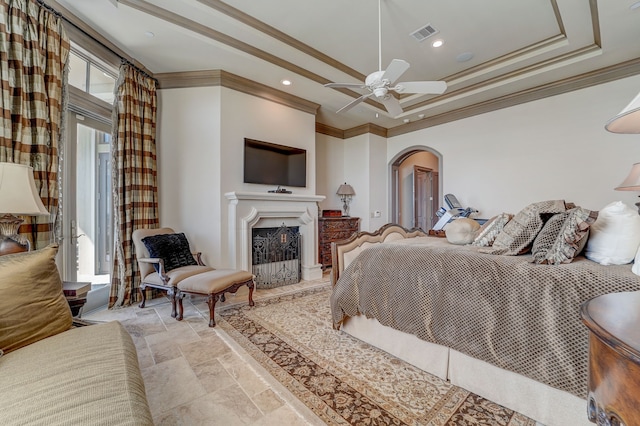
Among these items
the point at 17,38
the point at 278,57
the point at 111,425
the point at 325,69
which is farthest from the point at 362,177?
the point at 111,425

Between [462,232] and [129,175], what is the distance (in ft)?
Answer: 12.2

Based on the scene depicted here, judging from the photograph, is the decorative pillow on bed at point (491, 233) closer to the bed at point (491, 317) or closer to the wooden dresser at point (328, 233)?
the bed at point (491, 317)

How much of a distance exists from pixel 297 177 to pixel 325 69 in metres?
1.67

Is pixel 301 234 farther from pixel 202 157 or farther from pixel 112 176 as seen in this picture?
pixel 112 176

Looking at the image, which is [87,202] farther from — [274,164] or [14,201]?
[274,164]

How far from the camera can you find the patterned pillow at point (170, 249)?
310 cm

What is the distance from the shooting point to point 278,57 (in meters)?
3.60

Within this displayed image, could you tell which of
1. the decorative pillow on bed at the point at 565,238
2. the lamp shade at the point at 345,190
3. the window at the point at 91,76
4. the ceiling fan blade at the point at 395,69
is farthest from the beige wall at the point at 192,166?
the decorative pillow on bed at the point at 565,238

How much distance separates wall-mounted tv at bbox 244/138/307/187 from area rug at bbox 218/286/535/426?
2.15m

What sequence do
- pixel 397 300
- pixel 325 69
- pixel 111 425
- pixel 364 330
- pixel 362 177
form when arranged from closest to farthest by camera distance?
pixel 111 425, pixel 397 300, pixel 364 330, pixel 325 69, pixel 362 177

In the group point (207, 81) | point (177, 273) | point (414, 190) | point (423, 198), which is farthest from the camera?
point (423, 198)

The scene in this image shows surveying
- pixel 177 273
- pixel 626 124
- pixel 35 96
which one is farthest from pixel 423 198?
pixel 35 96

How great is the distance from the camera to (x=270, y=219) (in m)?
4.30

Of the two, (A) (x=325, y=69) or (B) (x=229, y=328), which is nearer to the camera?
(B) (x=229, y=328)
